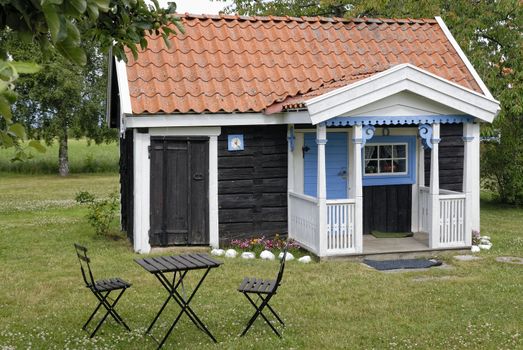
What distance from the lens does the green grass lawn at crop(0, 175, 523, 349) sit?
6.66m

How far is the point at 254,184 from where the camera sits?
11.9m

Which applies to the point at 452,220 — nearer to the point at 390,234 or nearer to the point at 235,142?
the point at 390,234

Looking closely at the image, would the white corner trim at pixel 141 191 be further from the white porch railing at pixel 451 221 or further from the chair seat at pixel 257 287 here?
the white porch railing at pixel 451 221

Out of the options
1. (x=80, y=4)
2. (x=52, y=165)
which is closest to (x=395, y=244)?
(x=80, y=4)

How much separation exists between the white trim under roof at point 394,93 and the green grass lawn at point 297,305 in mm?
2412

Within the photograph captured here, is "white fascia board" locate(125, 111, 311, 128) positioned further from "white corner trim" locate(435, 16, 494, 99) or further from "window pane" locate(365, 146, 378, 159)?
"white corner trim" locate(435, 16, 494, 99)

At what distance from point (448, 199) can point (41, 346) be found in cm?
721

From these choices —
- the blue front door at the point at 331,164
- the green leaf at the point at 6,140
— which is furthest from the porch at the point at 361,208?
the green leaf at the point at 6,140

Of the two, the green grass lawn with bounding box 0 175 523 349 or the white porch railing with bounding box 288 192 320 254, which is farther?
the white porch railing with bounding box 288 192 320 254

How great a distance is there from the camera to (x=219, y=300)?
8.21 metres

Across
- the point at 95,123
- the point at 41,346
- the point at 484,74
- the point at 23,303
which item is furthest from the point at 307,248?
the point at 95,123

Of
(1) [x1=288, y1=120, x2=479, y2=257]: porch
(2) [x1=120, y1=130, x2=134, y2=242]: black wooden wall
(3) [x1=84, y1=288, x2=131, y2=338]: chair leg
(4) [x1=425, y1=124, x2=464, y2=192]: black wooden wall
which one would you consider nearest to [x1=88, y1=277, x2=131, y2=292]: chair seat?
(3) [x1=84, y1=288, x2=131, y2=338]: chair leg

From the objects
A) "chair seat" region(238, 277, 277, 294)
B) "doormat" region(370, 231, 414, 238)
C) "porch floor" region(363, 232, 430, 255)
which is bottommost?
"porch floor" region(363, 232, 430, 255)

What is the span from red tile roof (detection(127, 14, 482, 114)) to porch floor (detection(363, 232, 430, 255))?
2.76 meters
